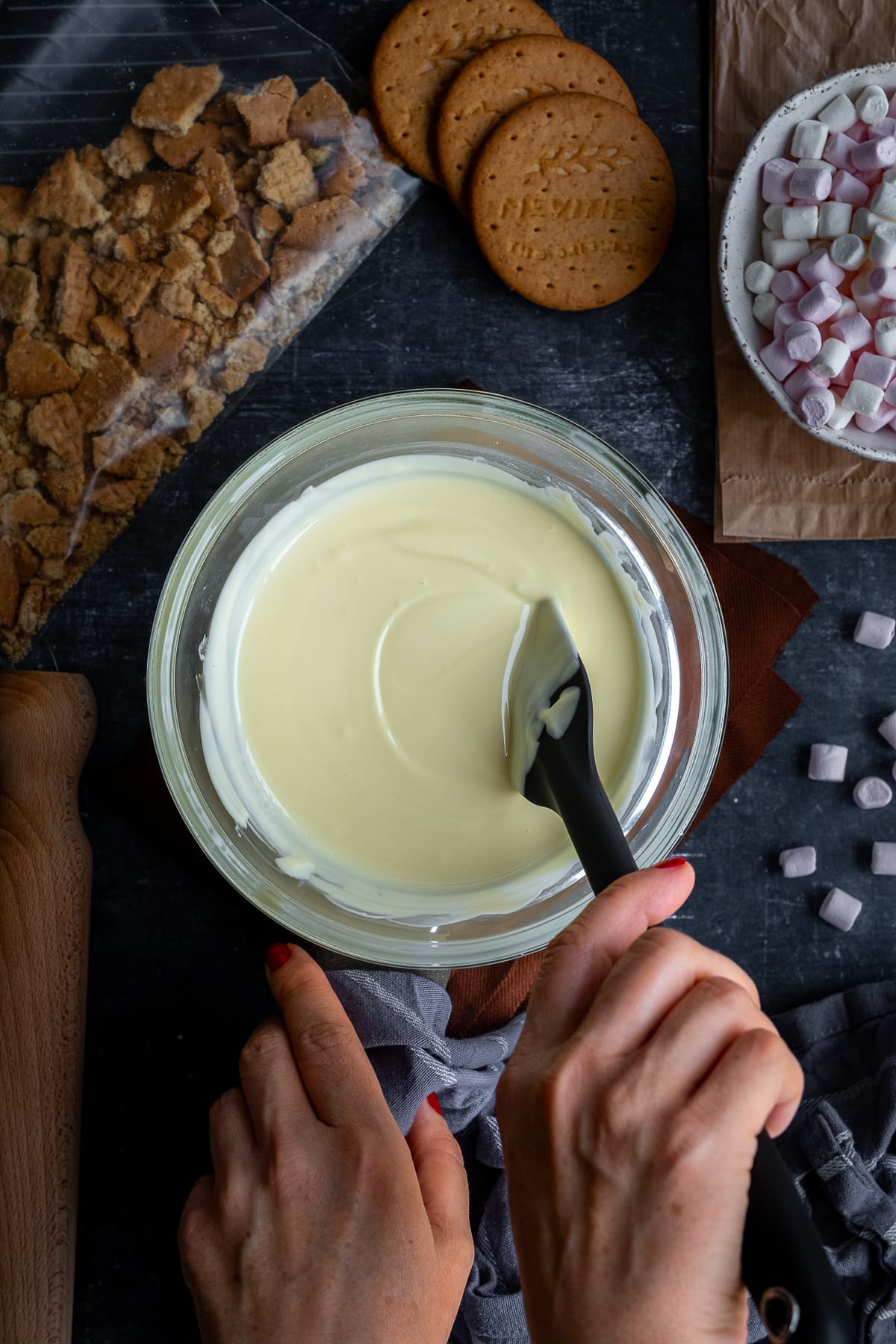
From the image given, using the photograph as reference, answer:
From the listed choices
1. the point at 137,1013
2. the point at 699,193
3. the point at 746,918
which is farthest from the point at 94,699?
the point at 699,193

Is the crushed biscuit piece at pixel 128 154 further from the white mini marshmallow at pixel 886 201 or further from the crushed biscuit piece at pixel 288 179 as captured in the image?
the white mini marshmallow at pixel 886 201

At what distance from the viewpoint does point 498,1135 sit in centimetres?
115

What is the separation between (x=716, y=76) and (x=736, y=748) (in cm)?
77

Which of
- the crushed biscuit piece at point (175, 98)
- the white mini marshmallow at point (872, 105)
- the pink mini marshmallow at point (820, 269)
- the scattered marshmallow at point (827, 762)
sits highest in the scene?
the crushed biscuit piece at point (175, 98)

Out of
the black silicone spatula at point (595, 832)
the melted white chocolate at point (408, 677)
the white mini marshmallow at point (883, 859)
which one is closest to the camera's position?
the black silicone spatula at point (595, 832)

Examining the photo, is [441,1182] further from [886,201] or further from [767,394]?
[886,201]

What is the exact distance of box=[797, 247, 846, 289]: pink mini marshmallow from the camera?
3.60 feet

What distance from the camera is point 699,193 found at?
1.22m

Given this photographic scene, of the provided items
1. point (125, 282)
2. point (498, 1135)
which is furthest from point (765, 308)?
point (498, 1135)

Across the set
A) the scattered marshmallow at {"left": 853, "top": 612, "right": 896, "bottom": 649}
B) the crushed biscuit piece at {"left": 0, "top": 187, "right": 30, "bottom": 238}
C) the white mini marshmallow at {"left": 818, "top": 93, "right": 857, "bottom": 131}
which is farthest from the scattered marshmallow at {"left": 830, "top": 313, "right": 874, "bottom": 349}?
the crushed biscuit piece at {"left": 0, "top": 187, "right": 30, "bottom": 238}

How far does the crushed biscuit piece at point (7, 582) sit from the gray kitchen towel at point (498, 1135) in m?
0.54

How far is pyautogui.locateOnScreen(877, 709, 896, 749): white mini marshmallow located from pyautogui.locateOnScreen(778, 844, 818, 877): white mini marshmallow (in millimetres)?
157

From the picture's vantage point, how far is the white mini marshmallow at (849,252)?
109 cm

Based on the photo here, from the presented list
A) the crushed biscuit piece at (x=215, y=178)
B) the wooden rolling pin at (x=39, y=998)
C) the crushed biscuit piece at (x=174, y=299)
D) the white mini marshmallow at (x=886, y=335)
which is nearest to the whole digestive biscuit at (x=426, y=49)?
the crushed biscuit piece at (x=215, y=178)
